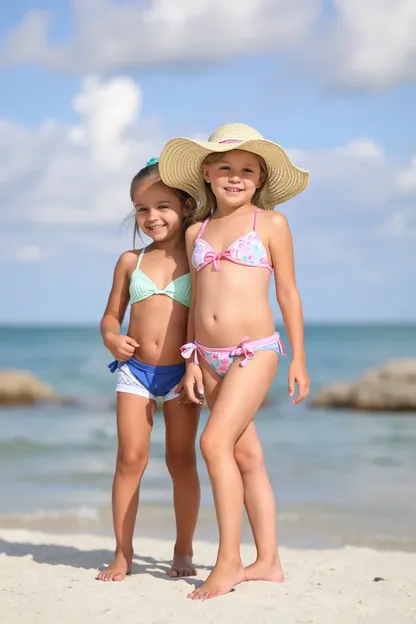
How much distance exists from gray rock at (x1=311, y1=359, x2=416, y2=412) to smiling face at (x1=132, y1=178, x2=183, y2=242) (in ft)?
40.3

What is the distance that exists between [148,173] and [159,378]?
3.14ft

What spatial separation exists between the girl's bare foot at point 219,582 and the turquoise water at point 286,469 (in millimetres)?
2296

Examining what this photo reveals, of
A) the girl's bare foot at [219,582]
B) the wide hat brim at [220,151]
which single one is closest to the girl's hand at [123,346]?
the wide hat brim at [220,151]

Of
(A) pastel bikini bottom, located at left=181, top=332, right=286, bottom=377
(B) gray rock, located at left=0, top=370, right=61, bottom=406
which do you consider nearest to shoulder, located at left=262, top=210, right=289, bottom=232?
(A) pastel bikini bottom, located at left=181, top=332, right=286, bottom=377

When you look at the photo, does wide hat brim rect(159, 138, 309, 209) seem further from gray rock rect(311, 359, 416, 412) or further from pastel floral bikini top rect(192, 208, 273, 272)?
gray rock rect(311, 359, 416, 412)

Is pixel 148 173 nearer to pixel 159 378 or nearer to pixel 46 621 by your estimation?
pixel 159 378

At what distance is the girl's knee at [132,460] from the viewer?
14.2ft

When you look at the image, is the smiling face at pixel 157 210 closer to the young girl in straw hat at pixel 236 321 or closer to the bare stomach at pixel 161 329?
the young girl in straw hat at pixel 236 321

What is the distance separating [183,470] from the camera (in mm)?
4418

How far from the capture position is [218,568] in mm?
3900

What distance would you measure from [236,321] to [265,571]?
43.6 inches

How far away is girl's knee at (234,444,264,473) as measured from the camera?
13.6ft

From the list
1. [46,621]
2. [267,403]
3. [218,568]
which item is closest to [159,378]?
[218,568]

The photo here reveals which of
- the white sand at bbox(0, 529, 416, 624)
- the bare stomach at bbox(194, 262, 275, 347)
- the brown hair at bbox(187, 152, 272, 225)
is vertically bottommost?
the white sand at bbox(0, 529, 416, 624)
